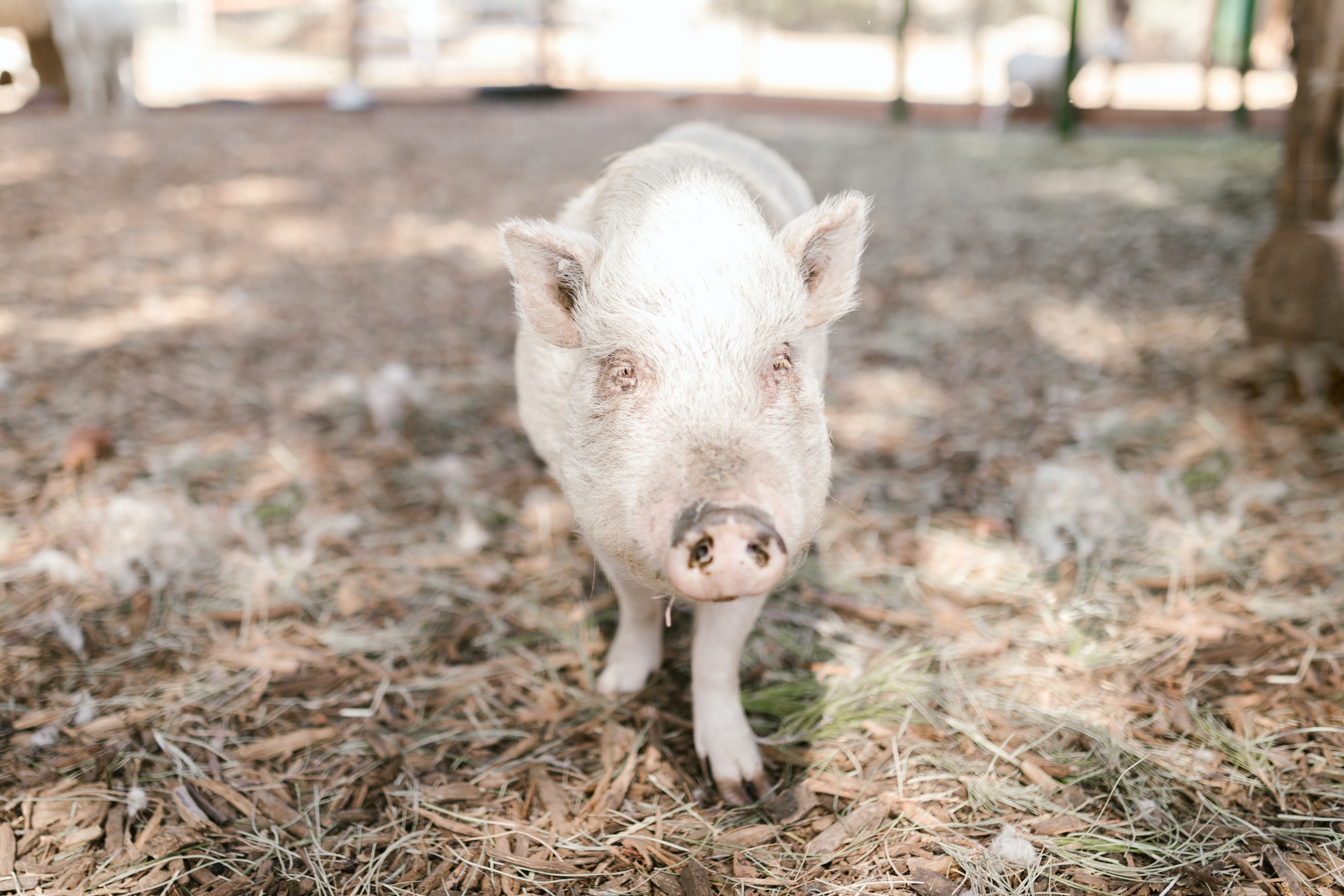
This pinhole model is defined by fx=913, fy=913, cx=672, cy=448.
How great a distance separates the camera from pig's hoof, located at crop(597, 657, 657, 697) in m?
2.84

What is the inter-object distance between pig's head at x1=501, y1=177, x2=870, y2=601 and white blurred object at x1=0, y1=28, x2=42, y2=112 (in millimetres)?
14809

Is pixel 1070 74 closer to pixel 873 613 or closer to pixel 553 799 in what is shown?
pixel 873 613

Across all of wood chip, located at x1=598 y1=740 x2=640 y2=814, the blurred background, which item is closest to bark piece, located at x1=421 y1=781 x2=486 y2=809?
wood chip, located at x1=598 y1=740 x2=640 y2=814

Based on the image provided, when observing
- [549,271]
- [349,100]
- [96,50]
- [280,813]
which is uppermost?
[96,50]

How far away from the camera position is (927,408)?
15.3ft

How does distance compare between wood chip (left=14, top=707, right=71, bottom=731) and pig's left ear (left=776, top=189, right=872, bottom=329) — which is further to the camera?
wood chip (left=14, top=707, right=71, bottom=731)

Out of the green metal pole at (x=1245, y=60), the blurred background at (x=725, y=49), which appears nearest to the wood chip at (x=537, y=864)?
the blurred background at (x=725, y=49)

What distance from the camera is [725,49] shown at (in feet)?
71.1

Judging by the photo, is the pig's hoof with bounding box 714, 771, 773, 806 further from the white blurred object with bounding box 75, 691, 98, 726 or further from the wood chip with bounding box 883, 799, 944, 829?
the white blurred object with bounding box 75, 691, 98, 726

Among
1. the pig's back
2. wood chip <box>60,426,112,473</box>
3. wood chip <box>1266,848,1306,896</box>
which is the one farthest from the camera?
wood chip <box>60,426,112,473</box>

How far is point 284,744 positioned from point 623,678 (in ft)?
3.24

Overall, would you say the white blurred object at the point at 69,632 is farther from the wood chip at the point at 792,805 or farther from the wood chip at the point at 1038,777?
the wood chip at the point at 1038,777

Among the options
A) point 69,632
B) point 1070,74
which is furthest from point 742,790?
point 1070,74

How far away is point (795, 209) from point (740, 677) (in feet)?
5.35
